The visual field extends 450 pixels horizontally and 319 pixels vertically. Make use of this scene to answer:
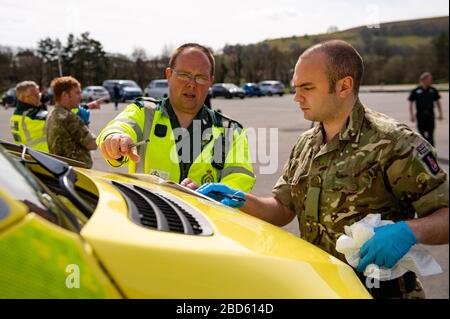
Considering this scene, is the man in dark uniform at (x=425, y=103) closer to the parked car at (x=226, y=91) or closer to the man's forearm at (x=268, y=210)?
the man's forearm at (x=268, y=210)

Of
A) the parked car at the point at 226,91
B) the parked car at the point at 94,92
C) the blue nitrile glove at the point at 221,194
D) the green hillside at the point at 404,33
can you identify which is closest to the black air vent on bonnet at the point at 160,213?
the blue nitrile glove at the point at 221,194

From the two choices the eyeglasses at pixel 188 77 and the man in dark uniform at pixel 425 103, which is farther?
the man in dark uniform at pixel 425 103

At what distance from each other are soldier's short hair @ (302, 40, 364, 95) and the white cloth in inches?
24.7

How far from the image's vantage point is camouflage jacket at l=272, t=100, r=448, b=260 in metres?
1.89

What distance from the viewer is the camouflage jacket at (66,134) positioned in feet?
15.3

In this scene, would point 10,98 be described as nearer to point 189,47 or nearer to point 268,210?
point 189,47

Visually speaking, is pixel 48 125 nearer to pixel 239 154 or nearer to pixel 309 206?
pixel 239 154

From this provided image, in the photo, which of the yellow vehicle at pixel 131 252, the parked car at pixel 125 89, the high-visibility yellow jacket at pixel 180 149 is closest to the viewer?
the yellow vehicle at pixel 131 252

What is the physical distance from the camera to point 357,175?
6.55ft

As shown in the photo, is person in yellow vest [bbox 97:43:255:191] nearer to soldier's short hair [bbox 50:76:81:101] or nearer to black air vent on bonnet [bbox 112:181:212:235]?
black air vent on bonnet [bbox 112:181:212:235]

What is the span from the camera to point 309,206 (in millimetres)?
2135

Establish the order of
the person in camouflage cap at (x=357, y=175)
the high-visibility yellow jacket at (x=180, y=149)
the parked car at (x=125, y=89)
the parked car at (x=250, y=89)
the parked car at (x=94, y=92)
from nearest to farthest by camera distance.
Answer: the person in camouflage cap at (x=357, y=175) < the high-visibility yellow jacket at (x=180, y=149) < the parked car at (x=125, y=89) < the parked car at (x=94, y=92) < the parked car at (x=250, y=89)

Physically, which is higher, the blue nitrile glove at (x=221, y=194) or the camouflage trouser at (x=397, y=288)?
the blue nitrile glove at (x=221, y=194)

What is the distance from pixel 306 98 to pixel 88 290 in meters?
1.43
